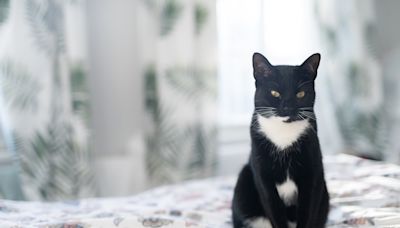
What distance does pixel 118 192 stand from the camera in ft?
5.82

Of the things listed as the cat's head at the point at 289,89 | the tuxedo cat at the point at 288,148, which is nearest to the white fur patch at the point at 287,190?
the tuxedo cat at the point at 288,148

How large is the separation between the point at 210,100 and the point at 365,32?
97cm

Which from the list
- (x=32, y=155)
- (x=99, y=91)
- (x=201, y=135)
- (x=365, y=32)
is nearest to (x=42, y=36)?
(x=99, y=91)

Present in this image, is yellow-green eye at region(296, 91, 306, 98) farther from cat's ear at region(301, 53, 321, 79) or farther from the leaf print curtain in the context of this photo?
the leaf print curtain

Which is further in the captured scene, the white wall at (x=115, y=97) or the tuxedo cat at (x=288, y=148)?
the white wall at (x=115, y=97)

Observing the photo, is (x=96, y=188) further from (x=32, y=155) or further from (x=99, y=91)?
(x=99, y=91)

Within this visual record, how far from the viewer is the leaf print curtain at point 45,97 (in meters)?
1.51

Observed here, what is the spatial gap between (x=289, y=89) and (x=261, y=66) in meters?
0.08

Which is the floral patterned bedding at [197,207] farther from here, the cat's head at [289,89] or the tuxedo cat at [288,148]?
the cat's head at [289,89]

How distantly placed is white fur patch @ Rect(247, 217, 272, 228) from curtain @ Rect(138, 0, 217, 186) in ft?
2.87

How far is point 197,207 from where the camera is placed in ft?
3.93

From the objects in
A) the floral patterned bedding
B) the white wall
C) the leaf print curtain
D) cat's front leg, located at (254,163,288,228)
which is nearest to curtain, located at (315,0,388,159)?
the floral patterned bedding

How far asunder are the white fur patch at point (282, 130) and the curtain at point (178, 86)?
3.02ft

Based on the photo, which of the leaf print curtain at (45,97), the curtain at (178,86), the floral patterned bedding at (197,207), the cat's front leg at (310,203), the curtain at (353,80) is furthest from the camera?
the curtain at (353,80)
